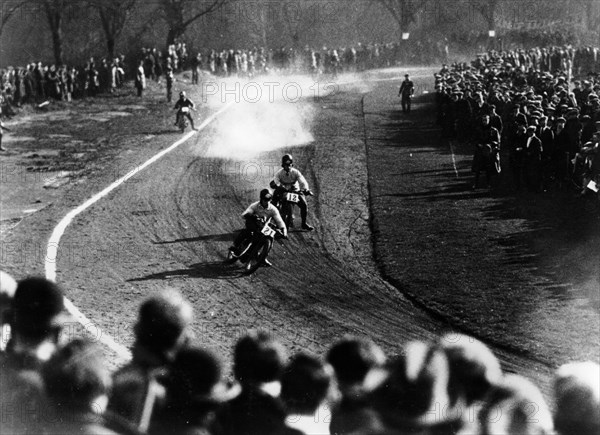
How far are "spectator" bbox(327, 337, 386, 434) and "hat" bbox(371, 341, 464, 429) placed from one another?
0.09 meters

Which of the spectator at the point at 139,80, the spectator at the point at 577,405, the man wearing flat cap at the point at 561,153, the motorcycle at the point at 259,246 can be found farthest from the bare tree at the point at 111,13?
the spectator at the point at 577,405

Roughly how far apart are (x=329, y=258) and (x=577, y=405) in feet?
38.3

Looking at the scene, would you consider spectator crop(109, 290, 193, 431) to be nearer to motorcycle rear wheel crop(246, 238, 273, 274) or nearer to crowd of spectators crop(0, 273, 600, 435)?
crowd of spectators crop(0, 273, 600, 435)

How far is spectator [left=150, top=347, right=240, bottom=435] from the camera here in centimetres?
593

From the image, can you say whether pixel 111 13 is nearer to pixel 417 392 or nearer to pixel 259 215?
pixel 259 215

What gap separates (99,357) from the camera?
245 inches

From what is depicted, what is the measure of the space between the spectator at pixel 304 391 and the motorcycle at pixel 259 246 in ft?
32.4

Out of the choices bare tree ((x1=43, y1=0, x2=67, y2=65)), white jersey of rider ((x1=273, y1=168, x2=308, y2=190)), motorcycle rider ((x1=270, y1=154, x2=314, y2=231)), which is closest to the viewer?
motorcycle rider ((x1=270, y1=154, x2=314, y2=231))

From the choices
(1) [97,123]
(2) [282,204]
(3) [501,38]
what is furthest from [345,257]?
(3) [501,38]

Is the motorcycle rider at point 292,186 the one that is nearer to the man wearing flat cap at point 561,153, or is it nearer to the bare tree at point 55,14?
the man wearing flat cap at point 561,153

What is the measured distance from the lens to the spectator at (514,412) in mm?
5402

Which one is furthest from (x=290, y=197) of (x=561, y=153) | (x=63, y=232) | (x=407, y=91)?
(x=407, y=91)

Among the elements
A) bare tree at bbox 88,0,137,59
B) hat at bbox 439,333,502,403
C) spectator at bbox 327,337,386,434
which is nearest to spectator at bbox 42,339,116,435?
spectator at bbox 327,337,386,434

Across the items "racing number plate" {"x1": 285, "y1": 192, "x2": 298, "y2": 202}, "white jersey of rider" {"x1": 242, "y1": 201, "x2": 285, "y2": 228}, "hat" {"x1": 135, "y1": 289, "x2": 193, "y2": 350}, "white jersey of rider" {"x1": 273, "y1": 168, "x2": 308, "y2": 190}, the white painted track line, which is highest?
"hat" {"x1": 135, "y1": 289, "x2": 193, "y2": 350}
